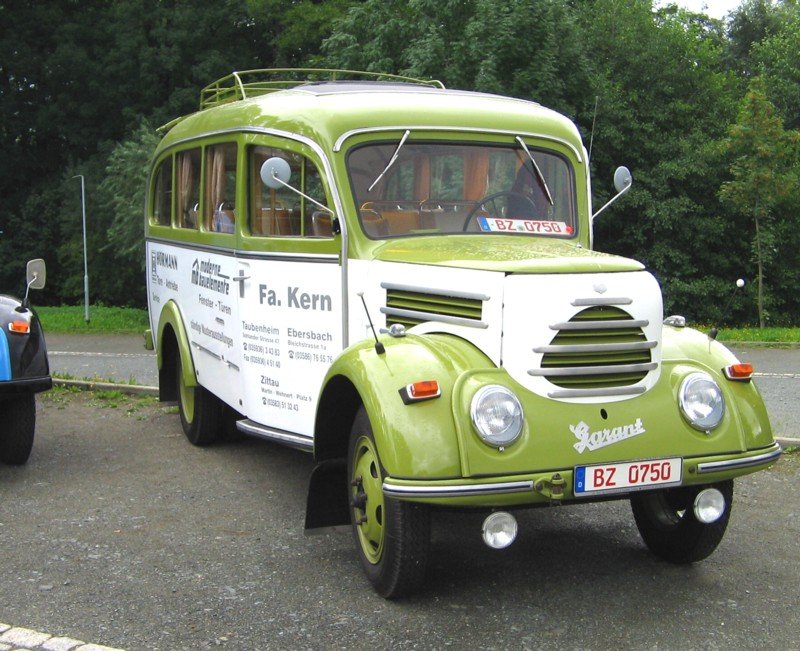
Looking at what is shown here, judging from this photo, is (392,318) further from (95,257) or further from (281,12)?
(95,257)

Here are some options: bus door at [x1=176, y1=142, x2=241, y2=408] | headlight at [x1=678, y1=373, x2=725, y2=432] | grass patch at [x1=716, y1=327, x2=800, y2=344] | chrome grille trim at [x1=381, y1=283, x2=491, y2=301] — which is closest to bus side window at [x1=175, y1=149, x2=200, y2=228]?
bus door at [x1=176, y1=142, x2=241, y2=408]

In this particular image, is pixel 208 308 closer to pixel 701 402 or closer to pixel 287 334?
pixel 287 334

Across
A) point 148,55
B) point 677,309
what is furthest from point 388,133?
point 148,55

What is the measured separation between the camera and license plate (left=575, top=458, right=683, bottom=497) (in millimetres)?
4785

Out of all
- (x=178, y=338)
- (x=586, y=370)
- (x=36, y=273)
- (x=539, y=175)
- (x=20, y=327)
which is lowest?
(x=178, y=338)

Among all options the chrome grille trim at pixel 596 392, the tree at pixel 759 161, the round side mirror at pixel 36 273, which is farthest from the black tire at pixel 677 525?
the tree at pixel 759 161

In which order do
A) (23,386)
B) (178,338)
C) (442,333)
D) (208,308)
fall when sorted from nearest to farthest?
1. (442,333)
2. (23,386)
3. (208,308)
4. (178,338)

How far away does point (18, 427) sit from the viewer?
801 centimetres

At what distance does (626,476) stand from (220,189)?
4022mm

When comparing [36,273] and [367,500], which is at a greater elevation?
[36,273]

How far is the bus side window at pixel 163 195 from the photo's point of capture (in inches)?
368

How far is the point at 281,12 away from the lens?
1586 inches

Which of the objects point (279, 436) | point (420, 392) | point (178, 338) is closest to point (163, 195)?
point (178, 338)

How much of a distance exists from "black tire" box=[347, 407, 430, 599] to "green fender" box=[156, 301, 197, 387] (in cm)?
337
